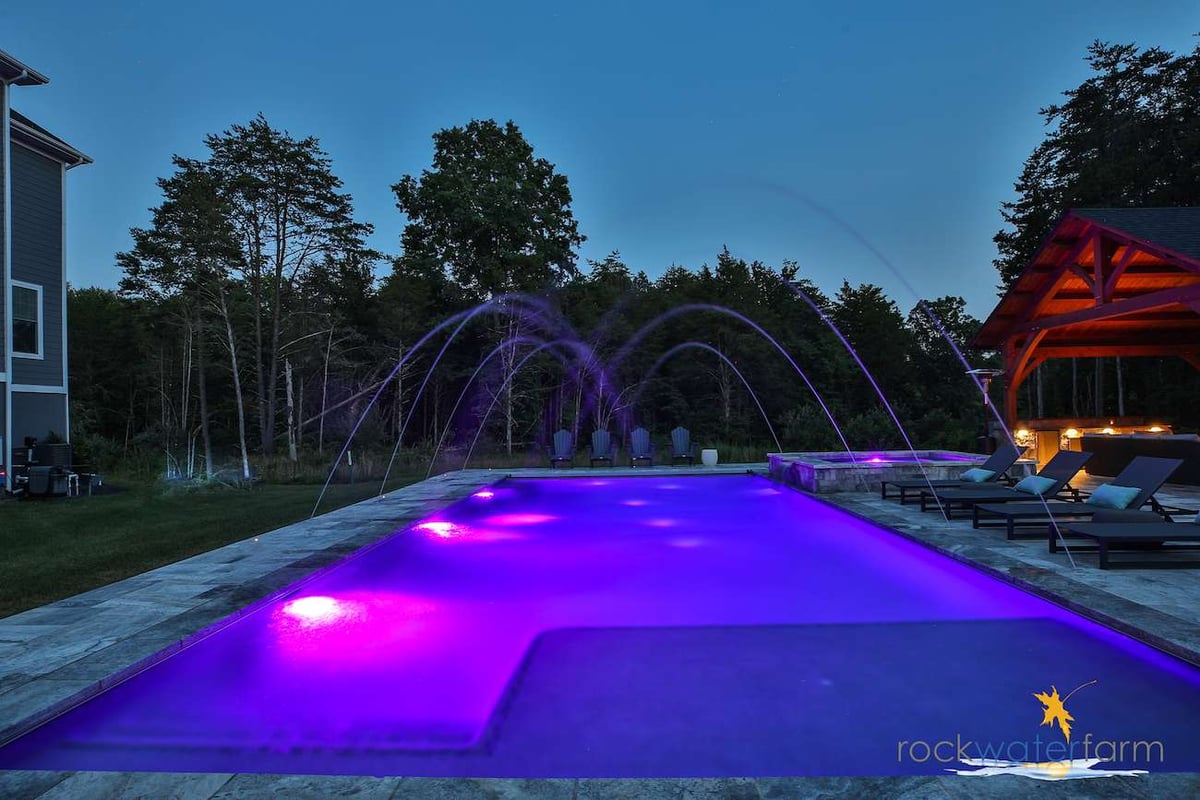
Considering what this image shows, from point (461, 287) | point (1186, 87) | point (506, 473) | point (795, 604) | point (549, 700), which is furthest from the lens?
point (461, 287)

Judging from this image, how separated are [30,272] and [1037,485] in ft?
→ 62.2

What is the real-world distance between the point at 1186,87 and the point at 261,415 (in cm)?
3423

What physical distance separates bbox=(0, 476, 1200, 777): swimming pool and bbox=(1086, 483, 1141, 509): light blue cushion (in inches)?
84.7

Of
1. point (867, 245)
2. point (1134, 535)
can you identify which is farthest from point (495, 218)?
point (1134, 535)

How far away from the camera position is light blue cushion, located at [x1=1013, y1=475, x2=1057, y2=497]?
7703mm

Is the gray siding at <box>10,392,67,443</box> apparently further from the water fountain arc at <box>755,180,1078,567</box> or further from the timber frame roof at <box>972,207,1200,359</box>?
the timber frame roof at <box>972,207,1200,359</box>

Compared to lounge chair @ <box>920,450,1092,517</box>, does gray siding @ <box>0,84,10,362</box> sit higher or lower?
higher

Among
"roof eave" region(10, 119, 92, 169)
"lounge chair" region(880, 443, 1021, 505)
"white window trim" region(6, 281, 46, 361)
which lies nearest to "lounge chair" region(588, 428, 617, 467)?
"lounge chair" region(880, 443, 1021, 505)

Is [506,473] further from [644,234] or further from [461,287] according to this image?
[644,234]

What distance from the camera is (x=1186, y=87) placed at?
21.4m

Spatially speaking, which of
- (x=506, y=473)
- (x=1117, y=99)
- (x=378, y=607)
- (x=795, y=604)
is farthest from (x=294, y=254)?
(x=1117, y=99)

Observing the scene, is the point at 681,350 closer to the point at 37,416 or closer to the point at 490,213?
the point at 490,213

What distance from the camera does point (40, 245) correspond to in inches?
532

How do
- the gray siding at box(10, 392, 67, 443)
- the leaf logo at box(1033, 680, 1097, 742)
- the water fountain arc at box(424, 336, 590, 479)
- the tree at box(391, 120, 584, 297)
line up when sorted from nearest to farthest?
the leaf logo at box(1033, 680, 1097, 742), the gray siding at box(10, 392, 67, 443), the water fountain arc at box(424, 336, 590, 479), the tree at box(391, 120, 584, 297)
